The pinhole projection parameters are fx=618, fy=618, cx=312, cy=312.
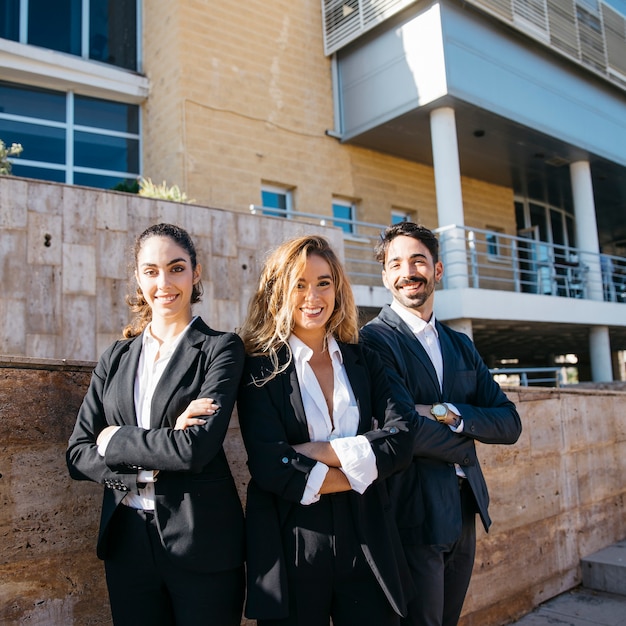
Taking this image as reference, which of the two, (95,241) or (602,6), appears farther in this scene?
(602,6)

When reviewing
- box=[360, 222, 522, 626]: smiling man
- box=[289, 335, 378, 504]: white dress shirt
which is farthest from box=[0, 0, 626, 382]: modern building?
box=[289, 335, 378, 504]: white dress shirt

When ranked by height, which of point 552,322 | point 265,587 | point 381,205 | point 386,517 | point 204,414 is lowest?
point 265,587

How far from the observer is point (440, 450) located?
2596 millimetres

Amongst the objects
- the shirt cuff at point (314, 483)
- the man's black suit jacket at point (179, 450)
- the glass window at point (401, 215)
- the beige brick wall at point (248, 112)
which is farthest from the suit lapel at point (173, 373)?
the glass window at point (401, 215)

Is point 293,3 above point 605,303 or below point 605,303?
above

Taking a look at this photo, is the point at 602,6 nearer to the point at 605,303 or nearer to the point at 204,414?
the point at 605,303

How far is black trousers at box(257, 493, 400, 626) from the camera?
6.88 ft

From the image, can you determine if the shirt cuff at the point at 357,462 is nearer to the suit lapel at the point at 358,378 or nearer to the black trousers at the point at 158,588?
the suit lapel at the point at 358,378

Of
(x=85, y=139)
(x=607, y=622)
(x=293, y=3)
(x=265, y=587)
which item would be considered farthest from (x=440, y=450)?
(x=293, y=3)

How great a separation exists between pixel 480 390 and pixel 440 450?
51 cm

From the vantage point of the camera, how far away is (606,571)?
15.4ft

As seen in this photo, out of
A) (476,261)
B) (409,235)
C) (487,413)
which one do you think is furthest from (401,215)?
(487,413)

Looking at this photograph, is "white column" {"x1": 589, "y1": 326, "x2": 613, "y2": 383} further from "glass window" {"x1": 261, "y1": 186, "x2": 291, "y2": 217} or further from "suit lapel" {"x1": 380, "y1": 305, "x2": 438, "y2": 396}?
"suit lapel" {"x1": 380, "y1": 305, "x2": 438, "y2": 396}

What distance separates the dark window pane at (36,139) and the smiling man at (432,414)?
9.98m
